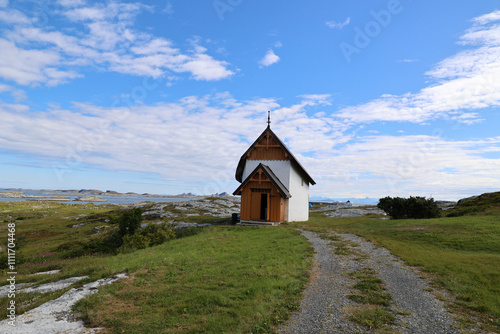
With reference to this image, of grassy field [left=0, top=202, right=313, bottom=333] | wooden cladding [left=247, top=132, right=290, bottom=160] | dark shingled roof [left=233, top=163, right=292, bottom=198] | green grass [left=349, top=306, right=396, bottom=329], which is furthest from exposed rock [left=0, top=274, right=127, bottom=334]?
wooden cladding [left=247, top=132, right=290, bottom=160]

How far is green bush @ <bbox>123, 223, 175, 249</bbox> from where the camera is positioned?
2309 cm

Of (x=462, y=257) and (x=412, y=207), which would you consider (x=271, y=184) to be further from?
(x=462, y=257)

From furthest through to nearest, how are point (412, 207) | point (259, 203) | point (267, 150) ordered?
point (267, 150) < point (412, 207) < point (259, 203)

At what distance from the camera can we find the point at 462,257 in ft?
45.9

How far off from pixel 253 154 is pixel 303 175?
8.10m

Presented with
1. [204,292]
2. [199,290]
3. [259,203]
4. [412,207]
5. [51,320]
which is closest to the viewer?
[51,320]

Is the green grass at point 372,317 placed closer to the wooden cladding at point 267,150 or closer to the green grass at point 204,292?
the green grass at point 204,292

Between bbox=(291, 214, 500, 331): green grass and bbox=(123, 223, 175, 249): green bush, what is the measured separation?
17.6 metres

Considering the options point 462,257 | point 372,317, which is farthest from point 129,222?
point 462,257

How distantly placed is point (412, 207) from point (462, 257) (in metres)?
22.6

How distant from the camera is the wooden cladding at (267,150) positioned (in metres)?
34.6

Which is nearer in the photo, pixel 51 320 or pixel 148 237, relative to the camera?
pixel 51 320

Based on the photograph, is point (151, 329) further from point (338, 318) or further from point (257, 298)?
point (338, 318)

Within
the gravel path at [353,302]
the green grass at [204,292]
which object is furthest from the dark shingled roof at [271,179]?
the gravel path at [353,302]
